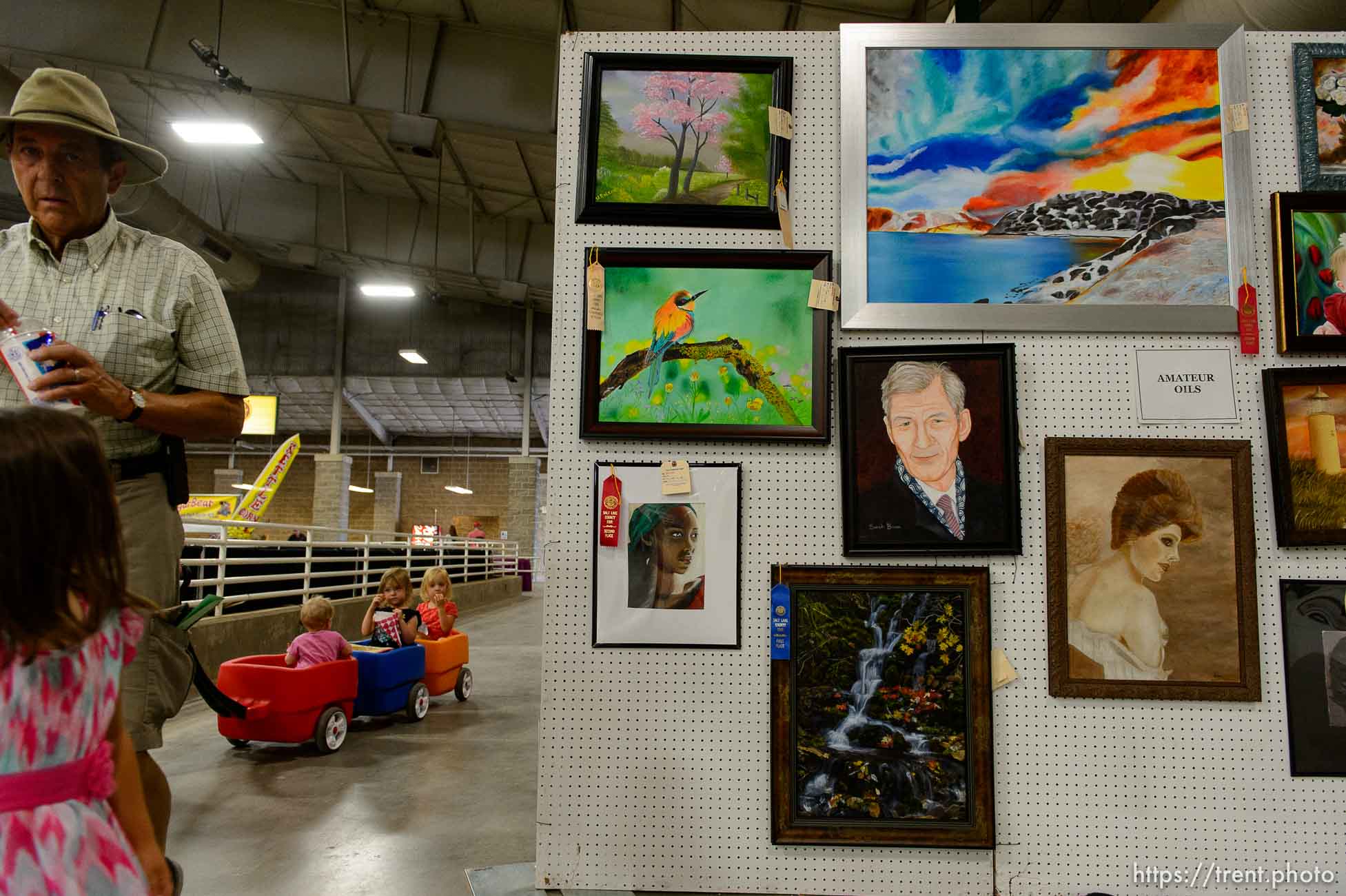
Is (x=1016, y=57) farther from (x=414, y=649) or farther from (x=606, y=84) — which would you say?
(x=414, y=649)

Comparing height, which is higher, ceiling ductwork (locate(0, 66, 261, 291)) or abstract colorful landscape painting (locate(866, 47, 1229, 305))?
ceiling ductwork (locate(0, 66, 261, 291))

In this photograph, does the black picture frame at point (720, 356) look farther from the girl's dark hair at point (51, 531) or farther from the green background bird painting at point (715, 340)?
the girl's dark hair at point (51, 531)

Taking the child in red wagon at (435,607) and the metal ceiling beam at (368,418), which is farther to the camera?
the metal ceiling beam at (368,418)

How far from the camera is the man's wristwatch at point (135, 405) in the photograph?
181 cm

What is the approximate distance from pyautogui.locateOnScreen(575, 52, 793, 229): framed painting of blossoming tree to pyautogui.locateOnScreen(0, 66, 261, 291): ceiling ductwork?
28.4 feet

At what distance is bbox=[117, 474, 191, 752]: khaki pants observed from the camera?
5.99 ft

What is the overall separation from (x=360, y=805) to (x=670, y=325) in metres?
2.48

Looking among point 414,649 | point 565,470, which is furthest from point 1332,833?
point 414,649

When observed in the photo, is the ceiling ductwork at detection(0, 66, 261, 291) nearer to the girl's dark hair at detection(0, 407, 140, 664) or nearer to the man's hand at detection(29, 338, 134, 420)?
the man's hand at detection(29, 338, 134, 420)

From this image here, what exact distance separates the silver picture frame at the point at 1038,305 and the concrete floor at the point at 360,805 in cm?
225

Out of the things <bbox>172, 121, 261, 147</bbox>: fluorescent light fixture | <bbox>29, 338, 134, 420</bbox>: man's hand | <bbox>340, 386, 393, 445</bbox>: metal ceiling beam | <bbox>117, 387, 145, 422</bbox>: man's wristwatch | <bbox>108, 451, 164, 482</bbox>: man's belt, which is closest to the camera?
<bbox>29, 338, 134, 420</bbox>: man's hand

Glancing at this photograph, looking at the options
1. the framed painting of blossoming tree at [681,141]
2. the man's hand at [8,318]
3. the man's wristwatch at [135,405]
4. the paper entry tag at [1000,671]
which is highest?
the framed painting of blossoming tree at [681,141]

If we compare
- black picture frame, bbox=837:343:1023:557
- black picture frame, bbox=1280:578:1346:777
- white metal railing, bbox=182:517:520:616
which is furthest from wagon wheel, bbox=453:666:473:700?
black picture frame, bbox=1280:578:1346:777

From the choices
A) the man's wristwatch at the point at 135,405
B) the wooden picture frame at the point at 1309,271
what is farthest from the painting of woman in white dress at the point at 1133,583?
the man's wristwatch at the point at 135,405
